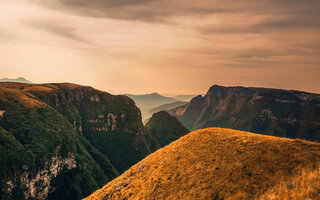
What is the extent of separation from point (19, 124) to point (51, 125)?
95.4 ft

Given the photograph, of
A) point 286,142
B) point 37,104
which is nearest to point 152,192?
point 286,142

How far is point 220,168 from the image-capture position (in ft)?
123

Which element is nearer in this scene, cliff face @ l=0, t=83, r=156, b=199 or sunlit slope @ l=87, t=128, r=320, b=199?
sunlit slope @ l=87, t=128, r=320, b=199

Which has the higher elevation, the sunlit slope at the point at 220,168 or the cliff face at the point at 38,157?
the sunlit slope at the point at 220,168

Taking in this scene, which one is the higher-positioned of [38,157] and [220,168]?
[220,168]

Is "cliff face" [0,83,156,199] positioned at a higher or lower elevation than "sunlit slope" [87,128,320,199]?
lower

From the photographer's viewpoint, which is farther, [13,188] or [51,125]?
[51,125]

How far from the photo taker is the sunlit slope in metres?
30.8

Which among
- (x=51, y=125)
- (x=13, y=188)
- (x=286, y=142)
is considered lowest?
(x=13, y=188)

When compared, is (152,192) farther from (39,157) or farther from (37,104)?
(37,104)

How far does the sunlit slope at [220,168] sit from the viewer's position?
101ft

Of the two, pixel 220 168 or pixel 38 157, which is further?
pixel 38 157

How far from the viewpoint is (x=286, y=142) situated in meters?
38.4

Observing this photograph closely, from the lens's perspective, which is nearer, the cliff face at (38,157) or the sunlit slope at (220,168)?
the sunlit slope at (220,168)
